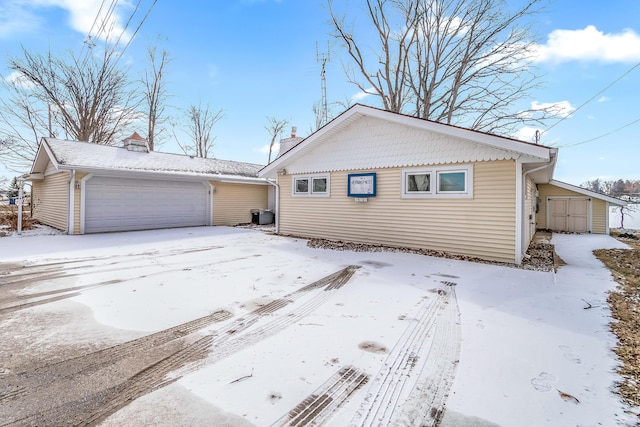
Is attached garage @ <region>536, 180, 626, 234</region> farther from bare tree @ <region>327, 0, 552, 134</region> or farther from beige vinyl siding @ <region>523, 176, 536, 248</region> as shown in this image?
beige vinyl siding @ <region>523, 176, 536, 248</region>

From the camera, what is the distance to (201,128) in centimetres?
2702

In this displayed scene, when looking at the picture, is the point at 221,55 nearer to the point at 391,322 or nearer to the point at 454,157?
the point at 454,157

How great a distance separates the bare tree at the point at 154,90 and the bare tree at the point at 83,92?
1.31 meters

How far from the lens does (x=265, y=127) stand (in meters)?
27.4

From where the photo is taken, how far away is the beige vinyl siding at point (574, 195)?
13.6m

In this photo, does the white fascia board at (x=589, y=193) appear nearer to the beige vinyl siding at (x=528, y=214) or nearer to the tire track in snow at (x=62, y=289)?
the beige vinyl siding at (x=528, y=214)

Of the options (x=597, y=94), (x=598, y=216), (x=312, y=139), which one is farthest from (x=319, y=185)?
(x=598, y=216)

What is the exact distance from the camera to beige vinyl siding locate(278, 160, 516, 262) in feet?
21.2

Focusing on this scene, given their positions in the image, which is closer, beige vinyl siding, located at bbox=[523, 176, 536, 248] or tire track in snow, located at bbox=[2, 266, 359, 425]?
tire track in snow, located at bbox=[2, 266, 359, 425]

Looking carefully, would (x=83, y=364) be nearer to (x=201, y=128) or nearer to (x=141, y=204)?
(x=141, y=204)

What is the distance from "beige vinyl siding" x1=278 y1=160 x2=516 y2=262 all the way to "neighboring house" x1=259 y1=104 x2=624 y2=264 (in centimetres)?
2

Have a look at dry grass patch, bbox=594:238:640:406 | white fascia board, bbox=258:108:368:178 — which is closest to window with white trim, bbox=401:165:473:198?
white fascia board, bbox=258:108:368:178

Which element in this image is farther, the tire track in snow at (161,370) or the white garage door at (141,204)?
the white garage door at (141,204)

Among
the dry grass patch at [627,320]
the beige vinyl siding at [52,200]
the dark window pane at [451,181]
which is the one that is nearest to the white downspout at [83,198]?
the beige vinyl siding at [52,200]
